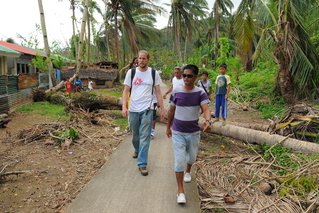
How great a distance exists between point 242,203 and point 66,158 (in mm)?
3154

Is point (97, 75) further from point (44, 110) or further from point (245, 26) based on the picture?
point (245, 26)

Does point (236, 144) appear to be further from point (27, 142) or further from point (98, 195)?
point (27, 142)

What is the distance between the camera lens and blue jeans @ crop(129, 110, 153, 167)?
169 inches

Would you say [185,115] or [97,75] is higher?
[185,115]

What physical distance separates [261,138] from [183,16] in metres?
21.7

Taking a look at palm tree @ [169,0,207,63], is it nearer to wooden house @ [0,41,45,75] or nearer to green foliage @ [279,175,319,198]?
wooden house @ [0,41,45,75]

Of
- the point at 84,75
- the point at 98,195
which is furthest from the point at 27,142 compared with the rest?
the point at 84,75

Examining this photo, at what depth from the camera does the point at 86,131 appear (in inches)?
278

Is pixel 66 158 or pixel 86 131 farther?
pixel 86 131

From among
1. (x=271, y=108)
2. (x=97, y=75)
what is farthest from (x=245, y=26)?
(x=97, y=75)

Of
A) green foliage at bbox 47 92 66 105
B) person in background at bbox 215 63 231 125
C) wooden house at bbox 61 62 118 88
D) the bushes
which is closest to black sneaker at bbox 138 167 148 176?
person in background at bbox 215 63 231 125

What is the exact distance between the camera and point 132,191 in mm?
3809

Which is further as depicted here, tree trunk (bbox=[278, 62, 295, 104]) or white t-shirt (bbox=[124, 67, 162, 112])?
tree trunk (bbox=[278, 62, 295, 104])

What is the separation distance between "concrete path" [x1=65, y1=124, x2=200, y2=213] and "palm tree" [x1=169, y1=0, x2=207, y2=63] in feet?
67.4
